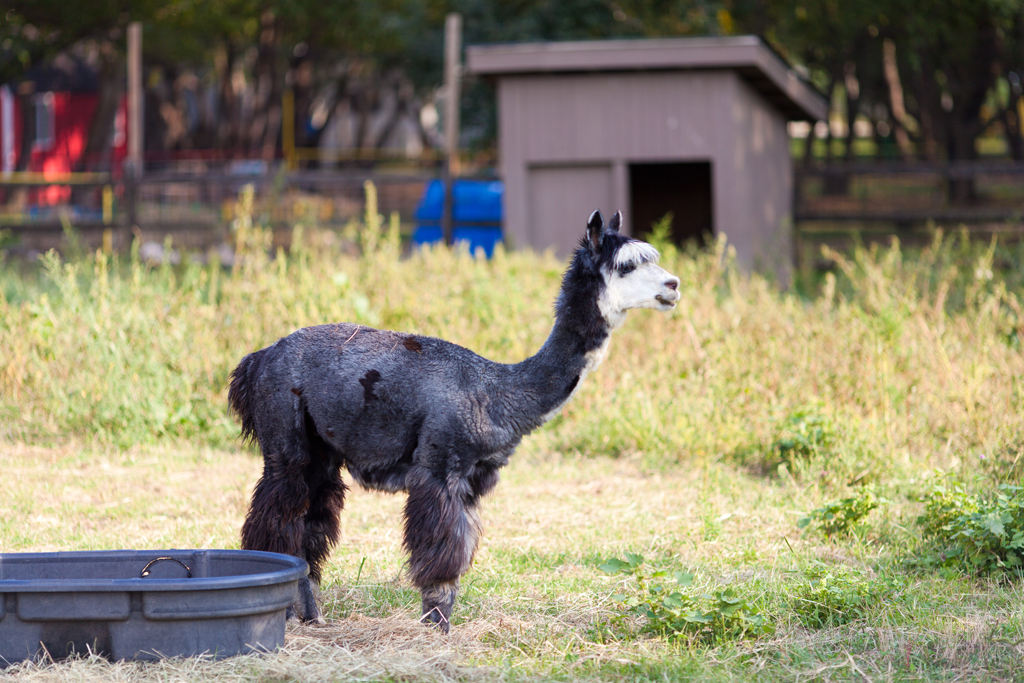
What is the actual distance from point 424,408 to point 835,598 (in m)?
2.17

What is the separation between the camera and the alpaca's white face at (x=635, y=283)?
464 centimetres

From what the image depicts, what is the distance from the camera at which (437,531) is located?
4.66m

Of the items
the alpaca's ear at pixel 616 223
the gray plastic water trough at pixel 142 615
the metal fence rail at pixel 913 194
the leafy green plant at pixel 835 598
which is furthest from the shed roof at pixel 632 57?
the gray plastic water trough at pixel 142 615

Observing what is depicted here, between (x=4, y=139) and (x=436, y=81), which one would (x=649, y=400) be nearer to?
(x=436, y=81)

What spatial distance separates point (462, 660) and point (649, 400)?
4.30 m

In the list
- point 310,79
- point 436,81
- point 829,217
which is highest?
point 310,79

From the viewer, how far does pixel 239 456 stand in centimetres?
820

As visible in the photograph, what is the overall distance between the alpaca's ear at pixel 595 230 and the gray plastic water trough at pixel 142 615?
1.91m

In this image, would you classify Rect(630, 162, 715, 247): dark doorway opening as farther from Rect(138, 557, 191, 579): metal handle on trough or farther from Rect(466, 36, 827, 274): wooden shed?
Rect(138, 557, 191, 579): metal handle on trough

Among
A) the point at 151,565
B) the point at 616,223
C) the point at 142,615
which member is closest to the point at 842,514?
the point at 616,223

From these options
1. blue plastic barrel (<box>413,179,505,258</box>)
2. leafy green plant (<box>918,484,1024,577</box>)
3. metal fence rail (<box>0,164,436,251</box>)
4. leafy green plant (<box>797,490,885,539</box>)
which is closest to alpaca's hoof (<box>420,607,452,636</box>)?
leafy green plant (<box>797,490,885,539</box>)

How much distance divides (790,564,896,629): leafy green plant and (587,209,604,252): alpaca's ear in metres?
2.00

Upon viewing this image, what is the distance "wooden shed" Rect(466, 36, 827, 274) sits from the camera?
14.2 metres

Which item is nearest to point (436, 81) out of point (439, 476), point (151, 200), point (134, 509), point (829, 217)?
point (151, 200)
